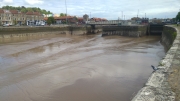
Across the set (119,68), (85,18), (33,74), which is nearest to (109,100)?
(119,68)

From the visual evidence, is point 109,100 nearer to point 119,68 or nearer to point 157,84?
point 157,84

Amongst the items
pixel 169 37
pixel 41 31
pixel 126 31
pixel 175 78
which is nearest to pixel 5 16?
pixel 41 31

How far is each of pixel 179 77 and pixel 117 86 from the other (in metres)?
3.37

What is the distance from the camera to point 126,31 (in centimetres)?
3719

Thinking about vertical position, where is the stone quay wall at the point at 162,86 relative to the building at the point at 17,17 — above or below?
below

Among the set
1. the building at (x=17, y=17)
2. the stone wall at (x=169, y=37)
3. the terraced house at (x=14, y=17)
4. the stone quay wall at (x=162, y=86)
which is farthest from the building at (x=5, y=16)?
the stone quay wall at (x=162, y=86)

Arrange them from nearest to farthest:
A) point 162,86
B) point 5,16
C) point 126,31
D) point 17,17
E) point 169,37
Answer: point 162,86 < point 169,37 < point 126,31 < point 5,16 < point 17,17

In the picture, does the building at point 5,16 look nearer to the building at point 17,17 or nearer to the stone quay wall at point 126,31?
the building at point 17,17

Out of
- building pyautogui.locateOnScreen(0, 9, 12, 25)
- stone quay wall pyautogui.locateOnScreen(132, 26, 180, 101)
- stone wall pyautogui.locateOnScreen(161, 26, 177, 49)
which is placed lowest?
stone quay wall pyautogui.locateOnScreen(132, 26, 180, 101)

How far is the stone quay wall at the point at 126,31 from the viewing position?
35625 mm

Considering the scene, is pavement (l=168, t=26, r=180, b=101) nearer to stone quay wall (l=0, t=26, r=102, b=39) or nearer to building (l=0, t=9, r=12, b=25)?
stone quay wall (l=0, t=26, r=102, b=39)

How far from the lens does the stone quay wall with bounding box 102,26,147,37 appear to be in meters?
35.6

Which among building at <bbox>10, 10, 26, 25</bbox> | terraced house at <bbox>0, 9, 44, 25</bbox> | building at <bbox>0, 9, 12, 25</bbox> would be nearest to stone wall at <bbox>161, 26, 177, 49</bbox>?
terraced house at <bbox>0, 9, 44, 25</bbox>

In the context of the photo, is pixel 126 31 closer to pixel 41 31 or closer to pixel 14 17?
pixel 41 31
